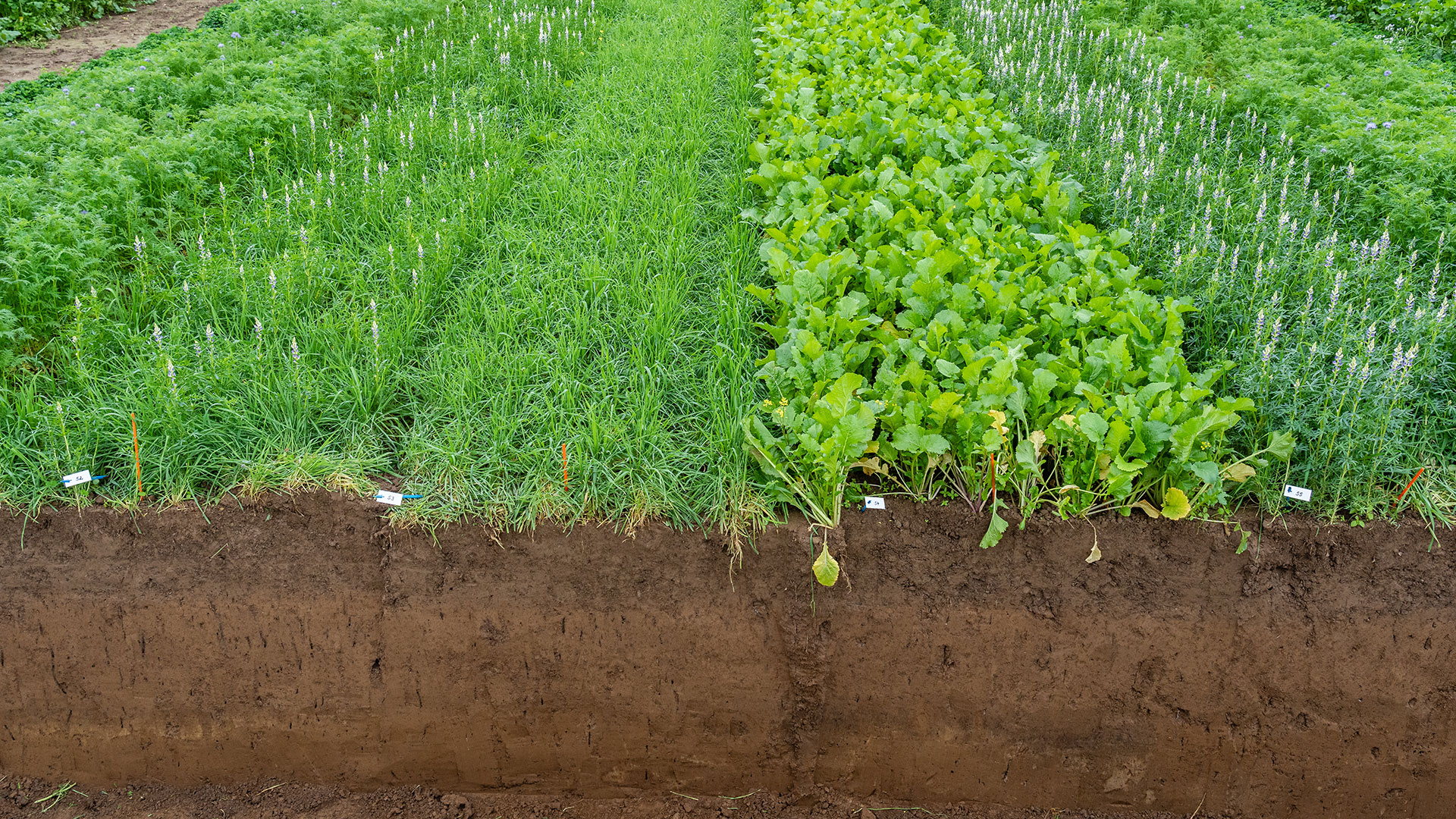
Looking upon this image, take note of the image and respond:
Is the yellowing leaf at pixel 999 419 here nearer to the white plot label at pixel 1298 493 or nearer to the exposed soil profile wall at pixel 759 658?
the exposed soil profile wall at pixel 759 658

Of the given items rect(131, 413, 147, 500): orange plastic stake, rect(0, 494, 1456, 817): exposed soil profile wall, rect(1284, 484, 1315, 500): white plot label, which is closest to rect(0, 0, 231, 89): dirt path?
rect(131, 413, 147, 500): orange plastic stake

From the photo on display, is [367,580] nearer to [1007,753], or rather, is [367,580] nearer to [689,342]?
[689,342]

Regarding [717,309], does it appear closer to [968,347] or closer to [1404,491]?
[968,347]

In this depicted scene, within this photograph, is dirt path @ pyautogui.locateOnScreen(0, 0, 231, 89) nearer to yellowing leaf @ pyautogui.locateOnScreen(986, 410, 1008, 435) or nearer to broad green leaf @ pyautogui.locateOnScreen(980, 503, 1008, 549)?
yellowing leaf @ pyautogui.locateOnScreen(986, 410, 1008, 435)

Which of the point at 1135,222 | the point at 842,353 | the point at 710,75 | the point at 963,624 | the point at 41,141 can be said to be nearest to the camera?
the point at 963,624

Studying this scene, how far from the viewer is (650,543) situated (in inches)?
123

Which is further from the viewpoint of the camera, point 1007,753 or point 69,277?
point 69,277

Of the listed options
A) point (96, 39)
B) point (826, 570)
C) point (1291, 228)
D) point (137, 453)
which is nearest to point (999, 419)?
point (826, 570)

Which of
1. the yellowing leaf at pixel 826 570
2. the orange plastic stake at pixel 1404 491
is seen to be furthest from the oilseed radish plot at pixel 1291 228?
the yellowing leaf at pixel 826 570

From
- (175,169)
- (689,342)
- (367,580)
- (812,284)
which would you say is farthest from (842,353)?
(175,169)

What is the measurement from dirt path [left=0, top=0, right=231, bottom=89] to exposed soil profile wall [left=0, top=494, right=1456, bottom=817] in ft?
22.0

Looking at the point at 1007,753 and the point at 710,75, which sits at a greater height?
the point at 710,75

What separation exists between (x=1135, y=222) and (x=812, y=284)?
1.83 m

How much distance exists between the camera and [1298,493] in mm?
3121
